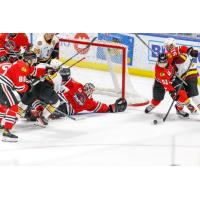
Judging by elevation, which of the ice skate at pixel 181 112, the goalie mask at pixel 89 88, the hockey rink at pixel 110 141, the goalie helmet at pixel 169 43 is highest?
the goalie helmet at pixel 169 43

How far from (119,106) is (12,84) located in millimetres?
722

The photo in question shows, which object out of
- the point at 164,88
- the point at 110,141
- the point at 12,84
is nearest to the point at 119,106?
the point at 164,88

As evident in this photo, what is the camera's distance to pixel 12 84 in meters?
4.32

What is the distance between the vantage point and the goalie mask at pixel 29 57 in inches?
171

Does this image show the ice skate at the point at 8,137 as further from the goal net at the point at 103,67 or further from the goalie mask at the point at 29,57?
the goal net at the point at 103,67

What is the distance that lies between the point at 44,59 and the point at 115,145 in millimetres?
736

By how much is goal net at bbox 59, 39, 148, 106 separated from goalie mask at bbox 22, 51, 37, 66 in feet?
0.78

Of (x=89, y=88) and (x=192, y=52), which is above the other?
(x=192, y=52)

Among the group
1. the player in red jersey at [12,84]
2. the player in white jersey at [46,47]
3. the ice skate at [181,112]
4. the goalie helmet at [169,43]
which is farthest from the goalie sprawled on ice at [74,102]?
the goalie helmet at [169,43]

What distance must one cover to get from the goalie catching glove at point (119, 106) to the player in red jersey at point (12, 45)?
24.5 inches

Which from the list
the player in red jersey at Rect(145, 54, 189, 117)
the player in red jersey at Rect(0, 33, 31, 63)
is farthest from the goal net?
the player in red jersey at Rect(0, 33, 31, 63)

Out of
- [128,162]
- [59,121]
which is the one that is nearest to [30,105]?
[59,121]

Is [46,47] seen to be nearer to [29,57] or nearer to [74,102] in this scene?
[29,57]
